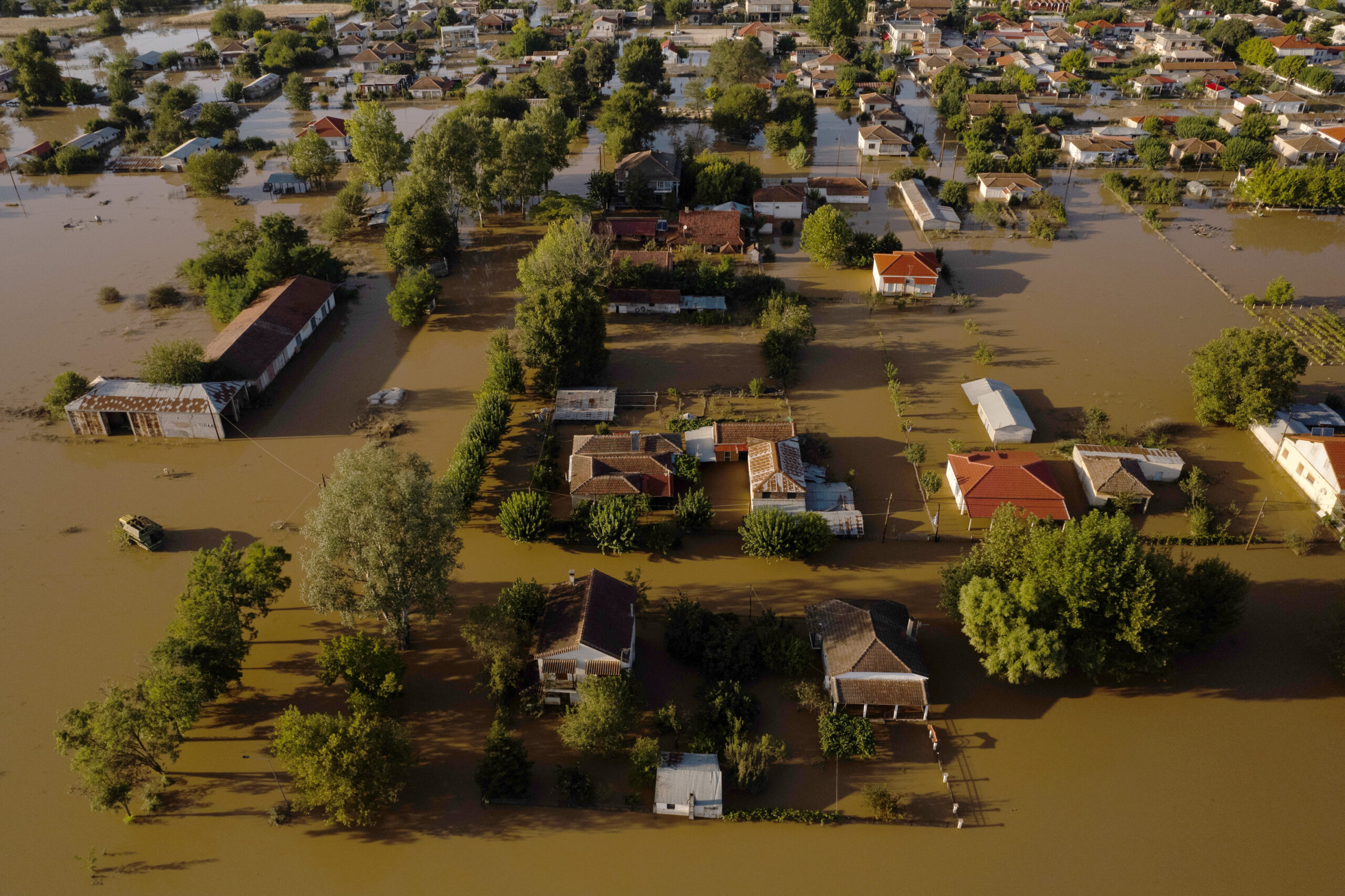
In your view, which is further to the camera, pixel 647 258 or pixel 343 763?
pixel 647 258

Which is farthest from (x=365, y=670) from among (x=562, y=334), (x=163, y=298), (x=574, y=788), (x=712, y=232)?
(x=712, y=232)

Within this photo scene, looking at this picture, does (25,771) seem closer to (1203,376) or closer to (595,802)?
(595,802)

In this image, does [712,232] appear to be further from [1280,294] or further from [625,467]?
[1280,294]

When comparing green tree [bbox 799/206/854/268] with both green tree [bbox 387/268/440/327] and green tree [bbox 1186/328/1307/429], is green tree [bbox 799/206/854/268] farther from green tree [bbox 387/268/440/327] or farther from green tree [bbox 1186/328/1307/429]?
green tree [bbox 387/268/440/327]

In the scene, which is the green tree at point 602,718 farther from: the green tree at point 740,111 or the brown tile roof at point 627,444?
the green tree at point 740,111

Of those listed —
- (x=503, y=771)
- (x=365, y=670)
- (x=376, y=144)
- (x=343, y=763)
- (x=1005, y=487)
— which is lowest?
(x=503, y=771)

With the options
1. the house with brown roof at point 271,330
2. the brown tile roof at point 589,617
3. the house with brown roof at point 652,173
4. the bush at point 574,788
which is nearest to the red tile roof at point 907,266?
the house with brown roof at point 652,173

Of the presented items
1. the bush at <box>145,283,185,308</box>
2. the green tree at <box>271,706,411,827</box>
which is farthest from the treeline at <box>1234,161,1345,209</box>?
the bush at <box>145,283,185,308</box>
